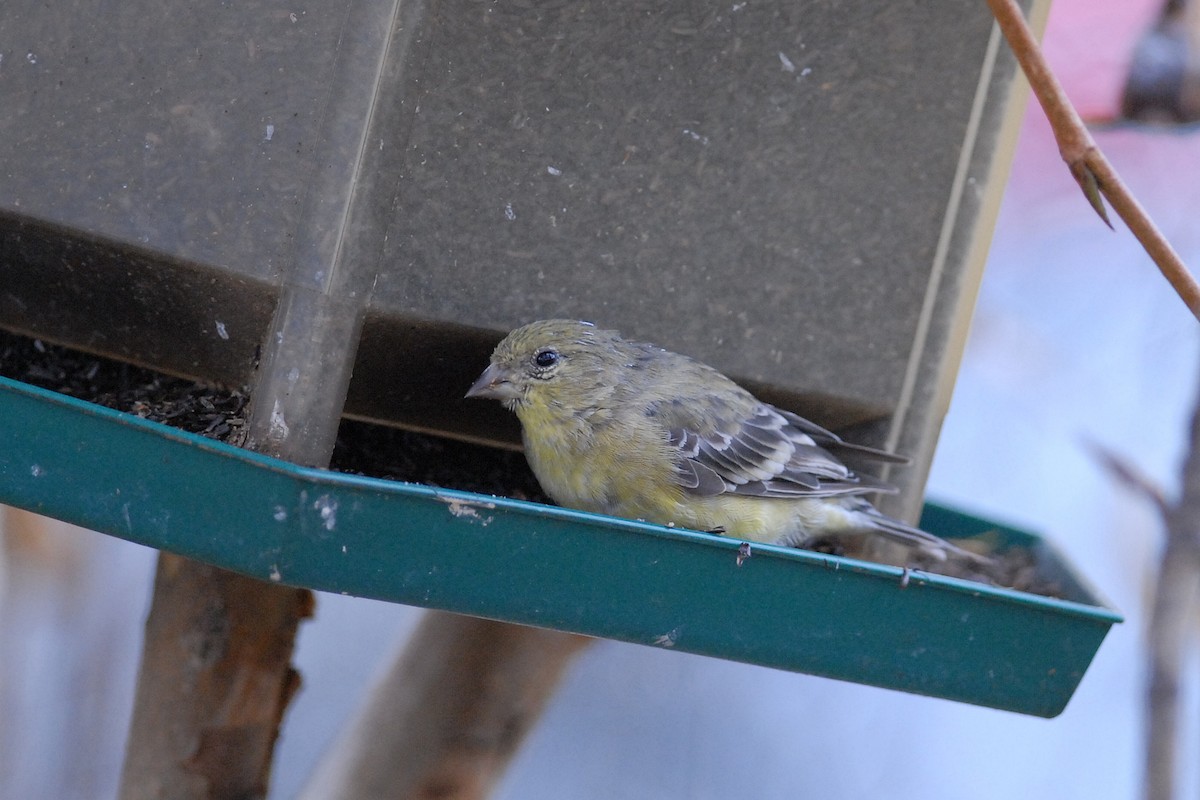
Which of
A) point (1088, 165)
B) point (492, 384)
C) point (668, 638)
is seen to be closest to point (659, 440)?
point (492, 384)

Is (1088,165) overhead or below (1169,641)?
overhead

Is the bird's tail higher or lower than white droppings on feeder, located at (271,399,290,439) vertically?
higher

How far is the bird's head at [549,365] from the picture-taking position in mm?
3082

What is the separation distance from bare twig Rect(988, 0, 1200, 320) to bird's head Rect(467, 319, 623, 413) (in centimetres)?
123

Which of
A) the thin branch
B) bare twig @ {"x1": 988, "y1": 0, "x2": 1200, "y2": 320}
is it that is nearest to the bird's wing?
the thin branch

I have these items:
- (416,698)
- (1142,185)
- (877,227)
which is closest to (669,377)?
(877,227)

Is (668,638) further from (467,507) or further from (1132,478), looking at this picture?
(1132,478)

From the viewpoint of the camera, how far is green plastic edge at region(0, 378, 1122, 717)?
2266 mm

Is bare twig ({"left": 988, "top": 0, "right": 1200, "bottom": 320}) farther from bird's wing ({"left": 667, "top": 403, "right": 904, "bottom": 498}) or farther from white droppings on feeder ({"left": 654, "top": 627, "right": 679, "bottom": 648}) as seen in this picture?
bird's wing ({"left": 667, "top": 403, "right": 904, "bottom": 498})

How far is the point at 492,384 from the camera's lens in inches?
124

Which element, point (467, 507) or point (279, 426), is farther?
point (279, 426)

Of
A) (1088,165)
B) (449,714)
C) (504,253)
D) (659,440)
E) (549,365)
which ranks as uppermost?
(1088,165)

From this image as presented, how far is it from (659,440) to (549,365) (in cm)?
34

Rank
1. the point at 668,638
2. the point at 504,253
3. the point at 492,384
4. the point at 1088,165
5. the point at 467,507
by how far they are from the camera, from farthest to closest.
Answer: the point at 492,384, the point at 504,253, the point at 668,638, the point at 467,507, the point at 1088,165
